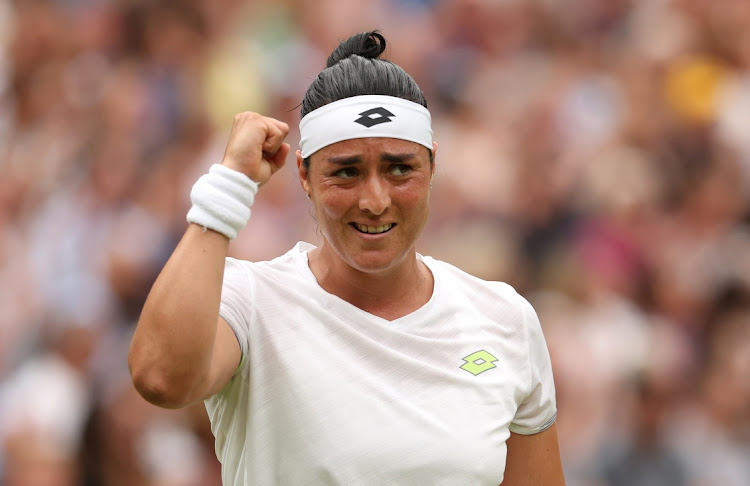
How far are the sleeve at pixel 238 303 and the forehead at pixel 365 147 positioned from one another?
348 mm

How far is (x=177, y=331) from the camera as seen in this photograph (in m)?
1.99

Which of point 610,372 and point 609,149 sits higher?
point 609,149

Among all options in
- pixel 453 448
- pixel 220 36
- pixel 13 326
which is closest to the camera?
pixel 453 448

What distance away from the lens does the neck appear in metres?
2.50

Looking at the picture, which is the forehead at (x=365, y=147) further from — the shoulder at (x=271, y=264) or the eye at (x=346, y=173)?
the shoulder at (x=271, y=264)

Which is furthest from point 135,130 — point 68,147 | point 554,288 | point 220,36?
point 554,288

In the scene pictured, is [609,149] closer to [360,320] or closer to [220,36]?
[220,36]

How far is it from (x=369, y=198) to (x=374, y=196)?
1 cm

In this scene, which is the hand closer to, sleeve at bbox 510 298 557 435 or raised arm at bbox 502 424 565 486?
sleeve at bbox 510 298 557 435

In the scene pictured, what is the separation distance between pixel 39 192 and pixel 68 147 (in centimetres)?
32

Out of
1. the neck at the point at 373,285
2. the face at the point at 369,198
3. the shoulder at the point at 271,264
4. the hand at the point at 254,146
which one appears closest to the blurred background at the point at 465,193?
the shoulder at the point at 271,264

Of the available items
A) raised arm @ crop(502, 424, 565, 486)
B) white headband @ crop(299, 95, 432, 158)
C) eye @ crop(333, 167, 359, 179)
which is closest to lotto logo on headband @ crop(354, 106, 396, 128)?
white headband @ crop(299, 95, 432, 158)

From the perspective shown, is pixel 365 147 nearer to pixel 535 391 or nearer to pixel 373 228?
pixel 373 228

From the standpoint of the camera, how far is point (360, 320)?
244cm
